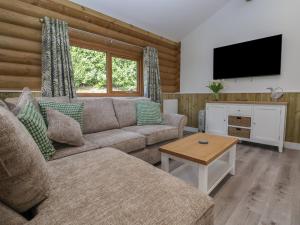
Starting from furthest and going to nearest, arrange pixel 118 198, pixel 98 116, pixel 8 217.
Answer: pixel 98 116 < pixel 118 198 < pixel 8 217

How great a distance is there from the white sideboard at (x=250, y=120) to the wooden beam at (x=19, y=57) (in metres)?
3.10

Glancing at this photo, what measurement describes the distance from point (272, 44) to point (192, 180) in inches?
111

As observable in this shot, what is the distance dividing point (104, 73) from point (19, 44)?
1272 millimetres

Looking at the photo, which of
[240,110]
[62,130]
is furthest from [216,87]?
[62,130]

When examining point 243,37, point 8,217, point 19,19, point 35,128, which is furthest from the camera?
point 243,37

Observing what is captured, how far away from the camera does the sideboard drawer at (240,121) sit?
9.81ft

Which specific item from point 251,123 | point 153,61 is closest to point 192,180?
point 251,123

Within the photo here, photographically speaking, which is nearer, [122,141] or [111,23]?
[122,141]

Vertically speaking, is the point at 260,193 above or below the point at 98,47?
below

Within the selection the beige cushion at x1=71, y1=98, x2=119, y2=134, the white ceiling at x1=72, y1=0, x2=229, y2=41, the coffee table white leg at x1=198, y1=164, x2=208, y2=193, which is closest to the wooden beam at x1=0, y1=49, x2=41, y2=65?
the beige cushion at x1=71, y1=98, x2=119, y2=134

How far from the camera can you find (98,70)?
119 inches

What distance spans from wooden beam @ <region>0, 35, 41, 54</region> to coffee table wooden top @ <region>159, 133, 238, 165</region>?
217 cm

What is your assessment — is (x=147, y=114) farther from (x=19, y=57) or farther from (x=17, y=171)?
(x=17, y=171)

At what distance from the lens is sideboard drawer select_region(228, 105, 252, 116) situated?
117 inches
